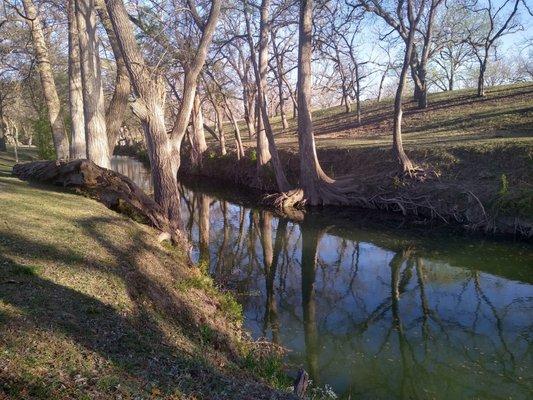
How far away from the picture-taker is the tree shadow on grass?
161 inches

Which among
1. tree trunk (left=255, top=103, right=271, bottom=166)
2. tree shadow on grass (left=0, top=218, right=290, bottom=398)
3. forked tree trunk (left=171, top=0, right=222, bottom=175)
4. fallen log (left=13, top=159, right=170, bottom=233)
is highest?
forked tree trunk (left=171, top=0, right=222, bottom=175)

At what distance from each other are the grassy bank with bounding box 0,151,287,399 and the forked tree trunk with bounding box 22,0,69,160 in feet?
24.4

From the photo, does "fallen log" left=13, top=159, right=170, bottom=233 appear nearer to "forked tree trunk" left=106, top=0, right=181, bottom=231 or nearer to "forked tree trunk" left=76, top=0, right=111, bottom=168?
"forked tree trunk" left=106, top=0, right=181, bottom=231

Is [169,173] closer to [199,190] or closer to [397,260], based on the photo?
[397,260]

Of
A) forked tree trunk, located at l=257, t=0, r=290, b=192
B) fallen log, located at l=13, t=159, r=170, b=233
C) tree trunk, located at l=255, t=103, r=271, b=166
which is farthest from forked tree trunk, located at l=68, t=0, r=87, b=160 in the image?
tree trunk, located at l=255, t=103, r=271, b=166

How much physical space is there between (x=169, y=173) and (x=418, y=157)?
1131 centimetres

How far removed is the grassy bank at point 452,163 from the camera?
1455cm

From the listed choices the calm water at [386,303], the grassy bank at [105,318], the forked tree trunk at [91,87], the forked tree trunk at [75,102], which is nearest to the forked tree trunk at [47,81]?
the forked tree trunk at [75,102]

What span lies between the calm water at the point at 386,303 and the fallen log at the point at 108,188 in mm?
2175

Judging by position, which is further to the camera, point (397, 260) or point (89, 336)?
point (397, 260)

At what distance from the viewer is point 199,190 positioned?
85.7 feet

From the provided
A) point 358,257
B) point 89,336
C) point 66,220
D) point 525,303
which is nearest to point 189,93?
point 66,220

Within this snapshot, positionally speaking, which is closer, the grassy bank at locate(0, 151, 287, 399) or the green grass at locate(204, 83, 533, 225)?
the grassy bank at locate(0, 151, 287, 399)

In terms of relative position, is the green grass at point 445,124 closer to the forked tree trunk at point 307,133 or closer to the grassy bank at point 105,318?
the forked tree trunk at point 307,133
